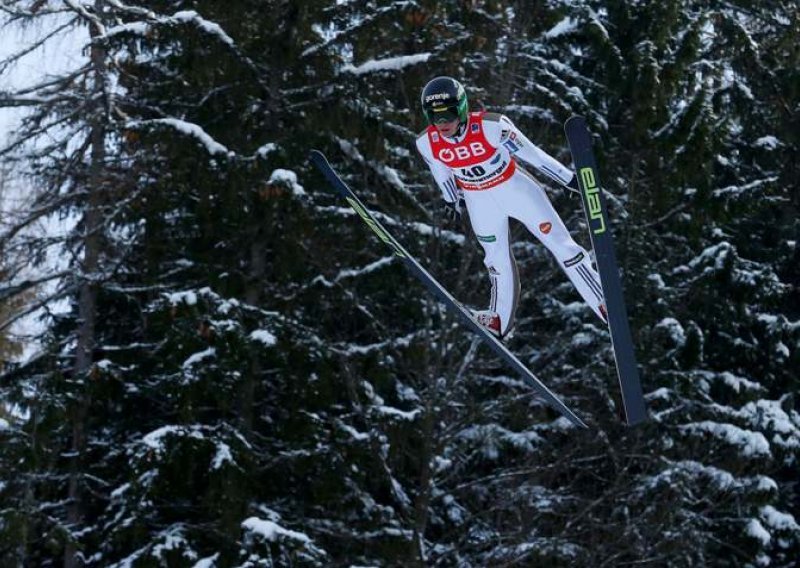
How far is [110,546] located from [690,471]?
5.88 metres

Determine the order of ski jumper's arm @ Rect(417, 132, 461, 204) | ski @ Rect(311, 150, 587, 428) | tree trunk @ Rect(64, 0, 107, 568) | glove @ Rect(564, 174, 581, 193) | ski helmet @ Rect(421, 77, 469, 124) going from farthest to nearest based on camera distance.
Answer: tree trunk @ Rect(64, 0, 107, 568)
ski @ Rect(311, 150, 587, 428)
ski jumper's arm @ Rect(417, 132, 461, 204)
glove @ Rect(564, 174, 581, 193)
ski helmet @ Rect(421, 77, 469, 124)

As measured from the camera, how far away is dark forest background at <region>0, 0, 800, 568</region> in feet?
46.2

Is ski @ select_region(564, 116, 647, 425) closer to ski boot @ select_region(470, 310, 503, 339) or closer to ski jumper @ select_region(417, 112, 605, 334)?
ski jumper @ select_region(417, 112, 605, 334)

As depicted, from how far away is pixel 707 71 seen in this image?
1700 centimetres

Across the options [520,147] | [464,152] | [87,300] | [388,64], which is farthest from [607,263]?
[87,300]

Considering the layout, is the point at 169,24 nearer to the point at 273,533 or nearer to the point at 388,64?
the point at 388,64

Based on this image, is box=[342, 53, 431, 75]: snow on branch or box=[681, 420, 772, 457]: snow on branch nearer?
box=[342, 53, 431, 75]: snow on branch

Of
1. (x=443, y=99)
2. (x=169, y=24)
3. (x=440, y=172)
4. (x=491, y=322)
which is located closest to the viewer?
(x=443, y=99)

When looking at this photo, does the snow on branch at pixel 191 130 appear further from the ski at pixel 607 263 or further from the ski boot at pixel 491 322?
the ski at pixel 607 263

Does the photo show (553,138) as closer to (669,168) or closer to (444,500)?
(669,168)

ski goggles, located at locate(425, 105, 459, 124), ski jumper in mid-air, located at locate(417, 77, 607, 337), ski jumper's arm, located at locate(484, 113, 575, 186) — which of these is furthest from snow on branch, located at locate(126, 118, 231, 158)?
ski goggles, located at locate(425, 105, 459, 124)

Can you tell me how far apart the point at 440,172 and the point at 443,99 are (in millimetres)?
706

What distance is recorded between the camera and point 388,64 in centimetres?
1408

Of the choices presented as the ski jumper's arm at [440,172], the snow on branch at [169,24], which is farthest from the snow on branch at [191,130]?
the ski jumper's arm at [440,172]
